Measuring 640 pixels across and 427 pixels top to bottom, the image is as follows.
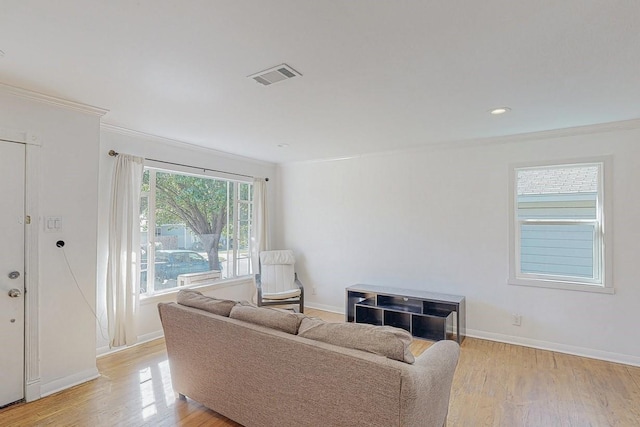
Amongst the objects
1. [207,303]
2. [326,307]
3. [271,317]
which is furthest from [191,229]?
[271,317]

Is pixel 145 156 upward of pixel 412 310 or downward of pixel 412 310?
upward

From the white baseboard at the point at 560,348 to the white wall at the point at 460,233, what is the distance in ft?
0.03

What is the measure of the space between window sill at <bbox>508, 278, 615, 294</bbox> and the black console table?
27.1 inches

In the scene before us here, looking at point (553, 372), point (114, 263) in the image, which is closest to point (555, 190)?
point (553, 372)

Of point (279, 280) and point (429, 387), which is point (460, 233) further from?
point (429, 387)

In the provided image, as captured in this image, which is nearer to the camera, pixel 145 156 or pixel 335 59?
pixel 335 59

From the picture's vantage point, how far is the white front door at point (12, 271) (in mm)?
2486

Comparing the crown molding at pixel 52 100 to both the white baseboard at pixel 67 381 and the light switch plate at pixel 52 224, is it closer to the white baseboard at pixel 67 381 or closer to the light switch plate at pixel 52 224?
the light switch plate at pixel 52 224

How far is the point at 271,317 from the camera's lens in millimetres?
2090

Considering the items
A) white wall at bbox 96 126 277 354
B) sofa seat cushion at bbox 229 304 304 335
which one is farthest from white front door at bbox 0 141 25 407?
sofa seat cushion at bbox 229 304 304 335

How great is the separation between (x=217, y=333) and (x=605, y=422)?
284 centimetres

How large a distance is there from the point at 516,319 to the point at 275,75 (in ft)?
12.4

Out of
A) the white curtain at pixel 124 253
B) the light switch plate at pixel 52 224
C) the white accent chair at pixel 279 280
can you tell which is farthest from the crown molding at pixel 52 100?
the white accent chair at pixel 279 280

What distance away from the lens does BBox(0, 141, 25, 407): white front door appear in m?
2.49
